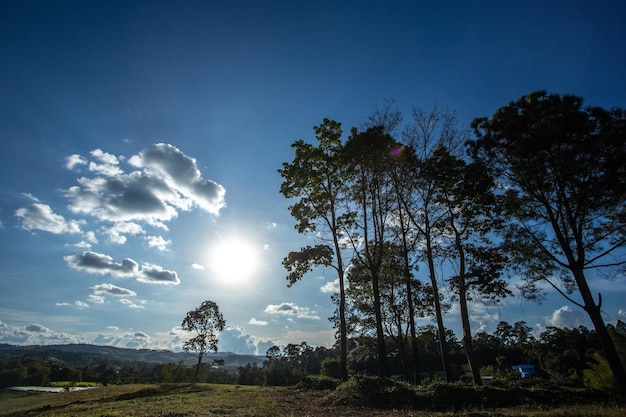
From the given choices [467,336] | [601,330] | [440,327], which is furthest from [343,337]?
[601,330]

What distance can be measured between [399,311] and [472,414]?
26.4 metres

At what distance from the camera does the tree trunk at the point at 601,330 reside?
13.1 m

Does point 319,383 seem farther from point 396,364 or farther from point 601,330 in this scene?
point 396,364

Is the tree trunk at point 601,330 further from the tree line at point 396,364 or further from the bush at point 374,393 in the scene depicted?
the tree line at point 396,364

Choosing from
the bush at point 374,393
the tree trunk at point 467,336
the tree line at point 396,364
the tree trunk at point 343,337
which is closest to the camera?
the bush at point 374,393

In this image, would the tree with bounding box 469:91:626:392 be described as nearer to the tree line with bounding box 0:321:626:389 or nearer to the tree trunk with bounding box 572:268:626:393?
the tree trunk with bounding box 572:268:626:393

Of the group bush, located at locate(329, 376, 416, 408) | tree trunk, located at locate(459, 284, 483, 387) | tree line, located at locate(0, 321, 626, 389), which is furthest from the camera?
tree line, located at locate(0, 321, 626, 389)

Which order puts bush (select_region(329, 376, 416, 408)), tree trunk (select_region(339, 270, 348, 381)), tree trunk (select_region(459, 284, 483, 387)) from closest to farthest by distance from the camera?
bush (select_region(329, 376, 416, 408)) < tree trunk (select_region(459, 284, 483, 387)) < tree trunk (select_region(339, 270, 348, 381))

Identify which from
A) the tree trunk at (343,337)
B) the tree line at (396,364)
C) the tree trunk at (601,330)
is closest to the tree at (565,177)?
the tree trunk at (601,330)

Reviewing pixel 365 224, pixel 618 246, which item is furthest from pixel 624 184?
pixel 365 224

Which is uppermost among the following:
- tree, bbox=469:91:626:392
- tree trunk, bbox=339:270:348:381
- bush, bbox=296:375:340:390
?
tree, bbox=469:91:626:392

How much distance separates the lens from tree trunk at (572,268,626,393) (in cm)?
1307

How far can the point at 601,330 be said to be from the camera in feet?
47.4

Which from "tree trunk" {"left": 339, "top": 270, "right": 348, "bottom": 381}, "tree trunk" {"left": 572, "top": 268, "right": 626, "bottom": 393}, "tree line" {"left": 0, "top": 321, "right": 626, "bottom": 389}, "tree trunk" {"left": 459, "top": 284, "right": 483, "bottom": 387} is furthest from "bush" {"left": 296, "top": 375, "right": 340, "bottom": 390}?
"tree line" {"left": 0, "top": 321, "right": 626, "bottom": 389}
